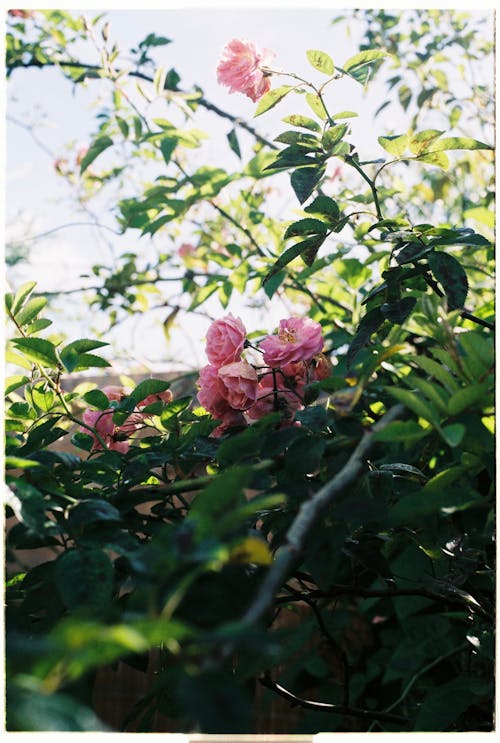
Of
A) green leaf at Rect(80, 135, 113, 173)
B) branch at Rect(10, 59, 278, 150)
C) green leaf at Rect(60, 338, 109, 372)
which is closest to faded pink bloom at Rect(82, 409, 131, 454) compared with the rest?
green leaf at Rect(60, 338, 109, 372)

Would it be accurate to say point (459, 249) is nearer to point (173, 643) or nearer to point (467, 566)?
point (467, 566)

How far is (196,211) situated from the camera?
200 cm

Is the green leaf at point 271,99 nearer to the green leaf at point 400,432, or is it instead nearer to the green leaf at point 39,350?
the green leaf at point 39,350

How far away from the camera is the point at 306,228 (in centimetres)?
80

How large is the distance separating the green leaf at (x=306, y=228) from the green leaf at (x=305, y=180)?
31mm

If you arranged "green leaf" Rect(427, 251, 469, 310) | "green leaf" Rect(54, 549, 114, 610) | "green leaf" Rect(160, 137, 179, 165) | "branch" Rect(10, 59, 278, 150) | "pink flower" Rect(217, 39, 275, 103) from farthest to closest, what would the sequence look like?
"branch" Rect(10, 59, 278, 150) → "green leaf" Rect(160, 137, 179, 165) → "pink flower" Rect(217, 39, 275, 103) → "green leaf" Rect(427, 251, 469, 310) → "green leaf" Rect(54, 549, 114, 610)

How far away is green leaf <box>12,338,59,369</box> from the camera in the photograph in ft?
2.43

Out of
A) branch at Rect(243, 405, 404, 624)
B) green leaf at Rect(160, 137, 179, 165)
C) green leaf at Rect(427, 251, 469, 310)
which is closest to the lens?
branch at Rect(243, 405, 404, 624)

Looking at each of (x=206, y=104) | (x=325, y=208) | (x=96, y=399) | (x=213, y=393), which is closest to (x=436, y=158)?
(x=325, y=208)

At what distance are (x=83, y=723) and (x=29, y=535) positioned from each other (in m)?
0.25

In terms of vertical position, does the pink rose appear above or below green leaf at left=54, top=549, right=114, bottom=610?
above

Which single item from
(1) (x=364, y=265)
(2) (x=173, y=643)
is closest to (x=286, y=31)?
(1) (x=364, y=265)

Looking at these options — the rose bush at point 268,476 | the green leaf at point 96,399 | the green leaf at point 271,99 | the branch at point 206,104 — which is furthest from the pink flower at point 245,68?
the branch at point 206,104

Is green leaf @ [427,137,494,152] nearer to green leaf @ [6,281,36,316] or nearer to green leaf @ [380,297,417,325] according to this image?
green leaf @ [380,297,417,325]
